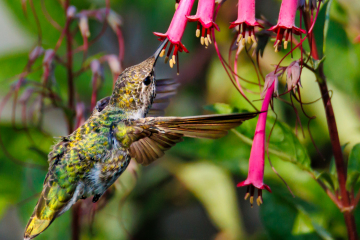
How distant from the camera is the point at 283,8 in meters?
0.76

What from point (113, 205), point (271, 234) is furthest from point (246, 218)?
point (271, 234)

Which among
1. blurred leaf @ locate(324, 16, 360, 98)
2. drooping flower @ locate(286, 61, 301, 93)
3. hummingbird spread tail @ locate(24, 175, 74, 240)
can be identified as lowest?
hummingbird spread tail @ locate(24, 175, 74, 240)

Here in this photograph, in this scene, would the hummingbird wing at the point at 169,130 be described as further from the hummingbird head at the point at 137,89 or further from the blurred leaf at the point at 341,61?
the blurred leaf at the point at 341,61

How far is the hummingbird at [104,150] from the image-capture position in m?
1.02

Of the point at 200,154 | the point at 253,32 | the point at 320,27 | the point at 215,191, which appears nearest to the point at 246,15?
the point at 253,32

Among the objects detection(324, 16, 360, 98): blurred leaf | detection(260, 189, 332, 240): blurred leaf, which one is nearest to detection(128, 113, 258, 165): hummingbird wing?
detection(260, 189, 332, 240): blurred leaf

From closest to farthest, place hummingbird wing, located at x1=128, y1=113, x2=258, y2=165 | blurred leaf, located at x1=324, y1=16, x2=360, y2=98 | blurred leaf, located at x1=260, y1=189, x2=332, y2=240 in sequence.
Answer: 1. hummingbird wing, located at x1=128, y1=113, x2=258, y2=165
2. blurred leaf, located at x1=260, y1=189, x2=332, y2=240
3. blurred leaf, located at x1=324, y1=16, x2=360, y2=98

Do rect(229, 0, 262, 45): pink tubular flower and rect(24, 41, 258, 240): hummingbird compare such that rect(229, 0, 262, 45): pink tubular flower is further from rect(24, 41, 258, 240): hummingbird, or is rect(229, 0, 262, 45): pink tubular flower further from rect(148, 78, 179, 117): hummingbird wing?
rect(148, 78, 179, 117): hummingbird wing

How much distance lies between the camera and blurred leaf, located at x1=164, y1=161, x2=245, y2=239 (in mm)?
1722

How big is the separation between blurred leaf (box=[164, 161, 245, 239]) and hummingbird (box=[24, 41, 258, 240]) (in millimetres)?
780

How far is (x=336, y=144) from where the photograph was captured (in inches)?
33.2

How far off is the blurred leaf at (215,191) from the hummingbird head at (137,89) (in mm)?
806

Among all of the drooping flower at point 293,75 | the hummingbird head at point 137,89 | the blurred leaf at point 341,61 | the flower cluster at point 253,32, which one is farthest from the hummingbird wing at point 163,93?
the blurred leaf at point 341,61

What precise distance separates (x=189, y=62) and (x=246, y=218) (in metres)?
0.95
